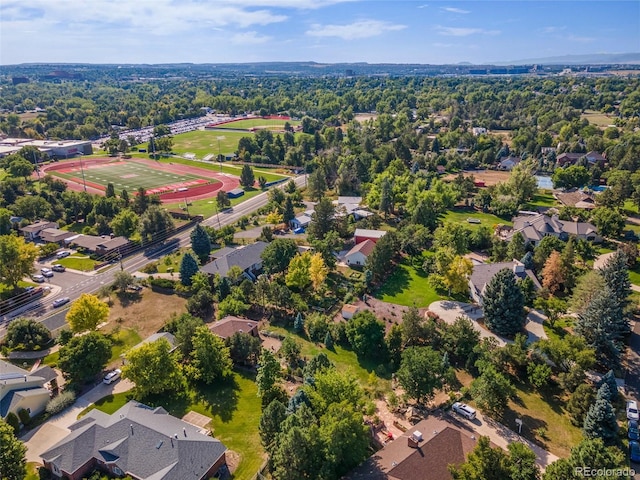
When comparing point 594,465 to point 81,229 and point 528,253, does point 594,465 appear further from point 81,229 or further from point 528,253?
point 81,229

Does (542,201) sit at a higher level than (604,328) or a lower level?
higher

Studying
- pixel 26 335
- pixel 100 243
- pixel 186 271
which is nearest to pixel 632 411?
pixel 186 271

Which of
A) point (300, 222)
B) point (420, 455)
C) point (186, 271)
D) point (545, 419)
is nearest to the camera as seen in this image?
point (420, 455)

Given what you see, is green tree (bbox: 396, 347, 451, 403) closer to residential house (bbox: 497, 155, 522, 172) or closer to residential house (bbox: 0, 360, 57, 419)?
residential house (bbox: 0, 360, 57, 419)

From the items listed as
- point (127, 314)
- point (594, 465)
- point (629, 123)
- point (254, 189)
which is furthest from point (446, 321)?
point (629, 123)

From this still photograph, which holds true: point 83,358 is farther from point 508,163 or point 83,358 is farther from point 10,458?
point 508,163

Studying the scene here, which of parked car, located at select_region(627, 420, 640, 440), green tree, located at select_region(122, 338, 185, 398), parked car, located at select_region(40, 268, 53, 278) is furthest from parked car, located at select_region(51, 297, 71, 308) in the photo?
parked car, located at select_region(627, 420, 640, 440)

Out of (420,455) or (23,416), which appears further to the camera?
(23,416)

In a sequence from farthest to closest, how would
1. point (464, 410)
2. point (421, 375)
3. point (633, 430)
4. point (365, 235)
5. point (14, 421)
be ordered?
point (365, 235) → point (464, 410) → point (421, 375) → point (14, 421) → point (633, 430)
